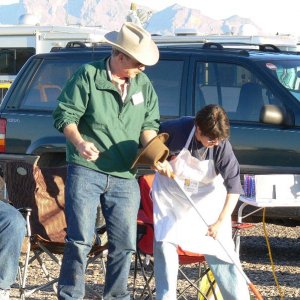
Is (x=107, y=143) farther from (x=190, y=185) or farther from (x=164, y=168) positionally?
(x=190, y=185)

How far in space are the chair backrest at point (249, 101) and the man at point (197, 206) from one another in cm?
226

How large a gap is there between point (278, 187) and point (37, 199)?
1517 mm

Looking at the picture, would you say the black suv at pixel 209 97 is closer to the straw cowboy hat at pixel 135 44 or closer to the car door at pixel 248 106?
the car door at pixel 248 106

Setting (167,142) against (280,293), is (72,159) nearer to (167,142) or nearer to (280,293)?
(167,142)

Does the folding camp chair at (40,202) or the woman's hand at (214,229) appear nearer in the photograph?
the woman's hand at (214,229)

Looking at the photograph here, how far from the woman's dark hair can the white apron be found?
18cm

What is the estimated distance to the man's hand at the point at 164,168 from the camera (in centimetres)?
503

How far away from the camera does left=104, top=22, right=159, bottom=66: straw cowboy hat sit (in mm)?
4977

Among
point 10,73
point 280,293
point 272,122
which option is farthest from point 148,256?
point 10,73

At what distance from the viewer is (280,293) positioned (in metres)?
6.37

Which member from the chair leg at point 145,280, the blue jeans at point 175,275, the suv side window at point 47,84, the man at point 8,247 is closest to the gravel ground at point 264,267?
the chair leg at point 145,280

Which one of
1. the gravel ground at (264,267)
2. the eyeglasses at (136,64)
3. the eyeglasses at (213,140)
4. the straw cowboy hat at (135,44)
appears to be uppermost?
the straw cowboy hat at (135,44)

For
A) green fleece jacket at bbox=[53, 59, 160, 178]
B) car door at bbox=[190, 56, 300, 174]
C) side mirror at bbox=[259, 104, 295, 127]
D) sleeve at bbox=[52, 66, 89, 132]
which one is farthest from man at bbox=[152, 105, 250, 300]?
car door at bbox=[190, 56, 300, 174]

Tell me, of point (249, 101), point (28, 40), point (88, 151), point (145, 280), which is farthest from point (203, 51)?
point (28, 40)
